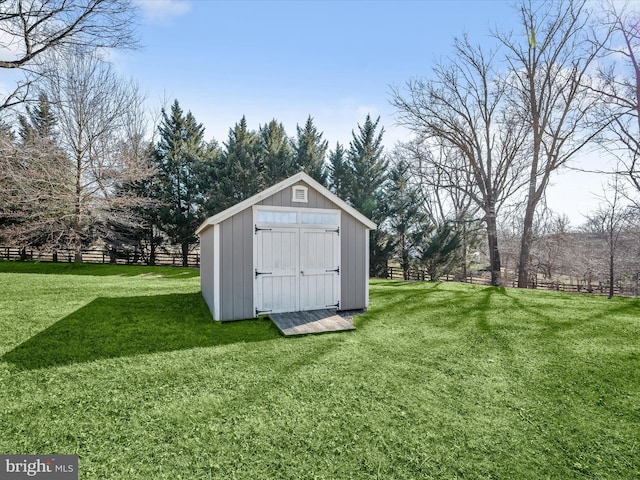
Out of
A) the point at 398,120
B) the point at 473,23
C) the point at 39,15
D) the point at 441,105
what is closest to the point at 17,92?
the point at 39,15

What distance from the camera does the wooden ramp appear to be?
221 inches

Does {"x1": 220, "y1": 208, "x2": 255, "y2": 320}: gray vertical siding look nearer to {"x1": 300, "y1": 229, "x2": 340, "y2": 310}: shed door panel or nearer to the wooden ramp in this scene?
the wooden ramp

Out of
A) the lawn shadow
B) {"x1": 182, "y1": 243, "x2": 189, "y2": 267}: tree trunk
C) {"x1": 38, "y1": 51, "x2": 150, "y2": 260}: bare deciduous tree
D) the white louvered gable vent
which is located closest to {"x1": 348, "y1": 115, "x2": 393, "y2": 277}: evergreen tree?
{"x1": 182, "y1": 243, "x2": 189, "y2": 267}: tree trunk

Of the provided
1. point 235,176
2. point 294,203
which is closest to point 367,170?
point 235,176

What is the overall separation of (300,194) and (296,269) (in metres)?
1.63

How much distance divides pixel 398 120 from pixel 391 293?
9023mm

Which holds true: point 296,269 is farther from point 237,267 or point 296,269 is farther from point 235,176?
point 235,176

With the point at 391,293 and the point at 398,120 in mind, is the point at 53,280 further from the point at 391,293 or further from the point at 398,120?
the point at 398,120

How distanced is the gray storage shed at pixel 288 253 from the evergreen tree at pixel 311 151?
43.1 ft

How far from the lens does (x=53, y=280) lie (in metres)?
10.5

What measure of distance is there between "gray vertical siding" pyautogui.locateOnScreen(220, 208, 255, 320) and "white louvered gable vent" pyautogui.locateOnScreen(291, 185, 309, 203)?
39.3 inches

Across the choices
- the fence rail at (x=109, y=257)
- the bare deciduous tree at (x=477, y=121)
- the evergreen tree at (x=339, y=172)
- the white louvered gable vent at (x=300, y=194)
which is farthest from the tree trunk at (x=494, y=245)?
the fence rail at (x=109, y=257)

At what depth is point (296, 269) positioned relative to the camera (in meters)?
6.61

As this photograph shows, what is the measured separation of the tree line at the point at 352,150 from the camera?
28.8ft
